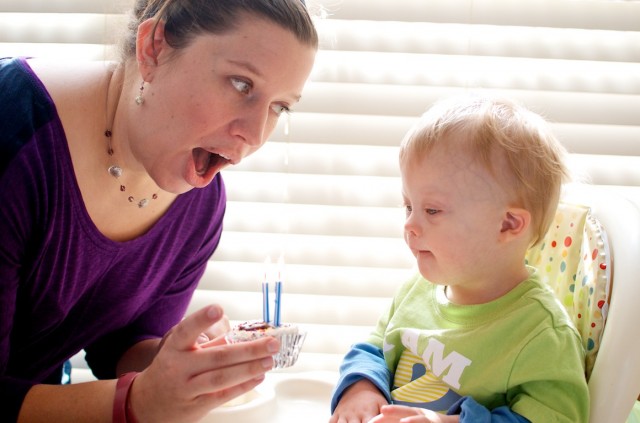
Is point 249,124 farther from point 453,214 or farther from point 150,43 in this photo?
point 453,214

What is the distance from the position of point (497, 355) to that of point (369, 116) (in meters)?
0.73

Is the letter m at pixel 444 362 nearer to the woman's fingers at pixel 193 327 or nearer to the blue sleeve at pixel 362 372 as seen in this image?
the blue sleeve at pixel 362 372

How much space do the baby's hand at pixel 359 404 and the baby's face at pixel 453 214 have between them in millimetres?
228

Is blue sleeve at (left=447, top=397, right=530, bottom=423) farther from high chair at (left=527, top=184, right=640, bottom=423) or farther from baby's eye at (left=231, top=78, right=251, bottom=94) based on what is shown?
baby's eye at (left=231, top=78, right=251, bottom=94)

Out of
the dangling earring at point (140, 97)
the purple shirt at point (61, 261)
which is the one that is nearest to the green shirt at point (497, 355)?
the purple shirt at point (61, 261)

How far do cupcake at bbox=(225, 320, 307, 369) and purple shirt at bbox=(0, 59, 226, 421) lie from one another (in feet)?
1.22

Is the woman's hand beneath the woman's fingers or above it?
beneath

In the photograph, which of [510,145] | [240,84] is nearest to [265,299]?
[240,84]

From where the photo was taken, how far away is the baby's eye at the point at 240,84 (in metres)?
1.20

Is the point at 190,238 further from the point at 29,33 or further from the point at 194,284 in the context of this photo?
the point at 29,33

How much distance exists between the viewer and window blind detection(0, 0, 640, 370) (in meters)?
1.67

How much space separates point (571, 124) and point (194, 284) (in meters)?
0.95

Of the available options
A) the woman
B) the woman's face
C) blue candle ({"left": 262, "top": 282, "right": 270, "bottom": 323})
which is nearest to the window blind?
the woman

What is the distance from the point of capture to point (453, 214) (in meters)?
1.20
